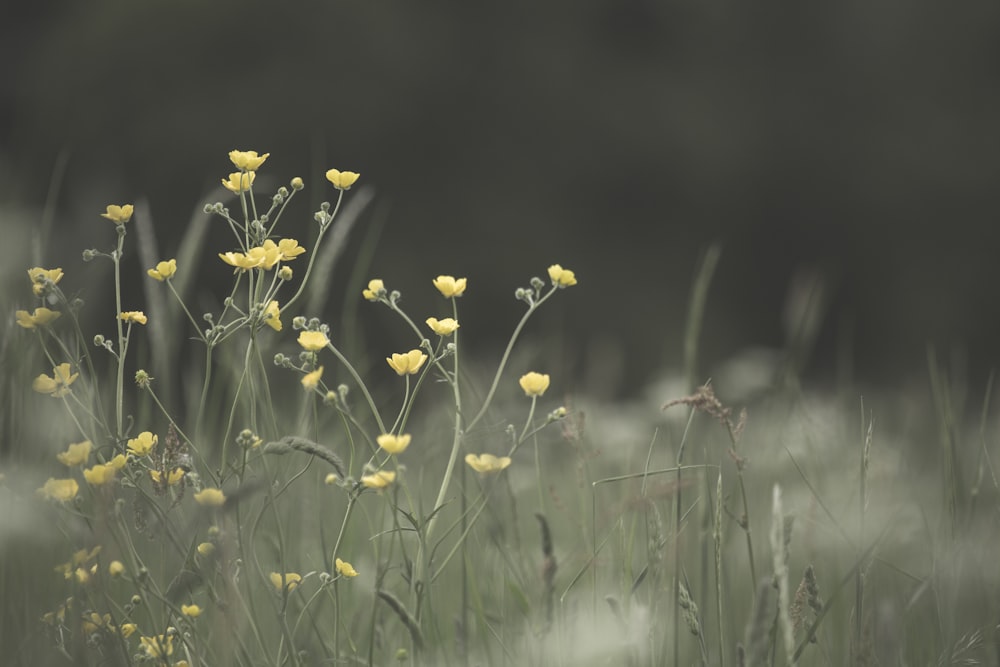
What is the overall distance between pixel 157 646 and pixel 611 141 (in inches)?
173

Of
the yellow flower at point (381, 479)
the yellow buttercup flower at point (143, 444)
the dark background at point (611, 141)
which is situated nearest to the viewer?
the yellow flower at point (381, 479)

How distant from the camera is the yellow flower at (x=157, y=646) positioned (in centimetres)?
69

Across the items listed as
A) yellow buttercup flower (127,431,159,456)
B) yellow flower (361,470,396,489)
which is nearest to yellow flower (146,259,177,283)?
yellow buttercup flower (127,431,159,456)

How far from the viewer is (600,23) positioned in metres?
5.06

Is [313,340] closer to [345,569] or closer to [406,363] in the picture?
[406,363]

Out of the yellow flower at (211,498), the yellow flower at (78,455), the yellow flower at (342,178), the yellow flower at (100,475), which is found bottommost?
the yellow flower at (211,498)

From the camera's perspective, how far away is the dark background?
13.1 feet

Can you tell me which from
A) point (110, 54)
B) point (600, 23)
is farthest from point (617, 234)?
point (110, 54)

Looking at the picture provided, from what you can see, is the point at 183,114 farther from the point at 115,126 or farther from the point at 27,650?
the point at 27,650

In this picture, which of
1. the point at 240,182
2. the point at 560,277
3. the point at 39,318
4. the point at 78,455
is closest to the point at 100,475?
the point at 78,455

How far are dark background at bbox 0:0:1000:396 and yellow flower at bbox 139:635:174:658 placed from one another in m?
2.73

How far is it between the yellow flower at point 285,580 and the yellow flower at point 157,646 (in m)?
0.09

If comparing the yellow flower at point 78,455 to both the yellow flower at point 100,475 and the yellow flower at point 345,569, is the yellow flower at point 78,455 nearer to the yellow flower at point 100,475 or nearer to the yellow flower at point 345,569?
the yellow flower at point 100,475

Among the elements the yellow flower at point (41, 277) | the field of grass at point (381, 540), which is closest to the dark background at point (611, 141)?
the field of grass at point (381, 540)
